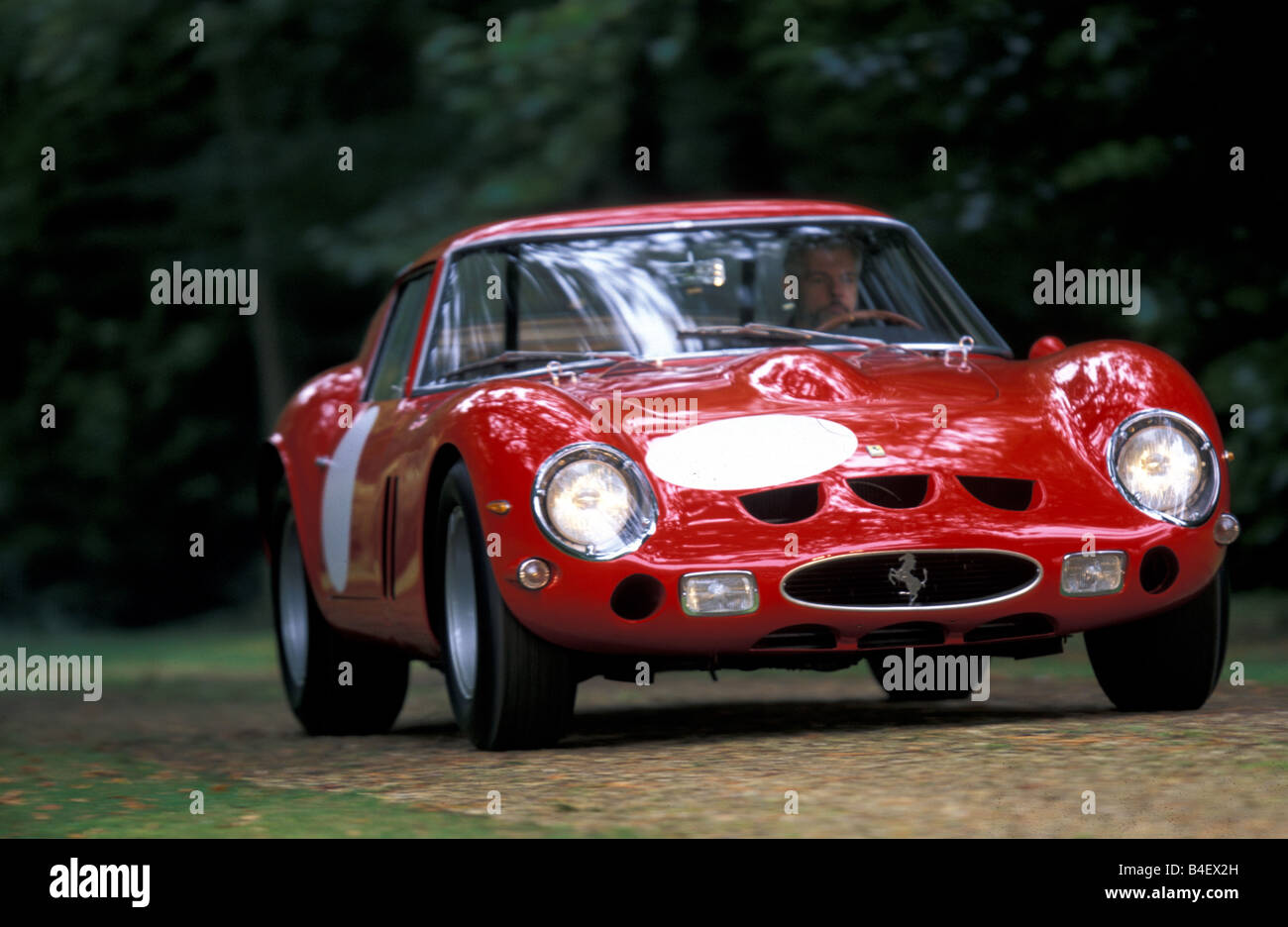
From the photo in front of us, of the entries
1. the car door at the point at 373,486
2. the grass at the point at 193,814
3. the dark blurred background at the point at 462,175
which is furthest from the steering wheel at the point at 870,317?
the dark blurred background at the point at 462,175

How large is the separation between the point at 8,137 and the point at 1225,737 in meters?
21.6

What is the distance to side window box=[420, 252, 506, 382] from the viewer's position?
306 inches

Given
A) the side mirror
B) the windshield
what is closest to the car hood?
the windshield

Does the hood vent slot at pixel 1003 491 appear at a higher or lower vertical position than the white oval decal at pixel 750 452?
lower

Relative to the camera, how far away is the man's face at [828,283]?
7.77 m

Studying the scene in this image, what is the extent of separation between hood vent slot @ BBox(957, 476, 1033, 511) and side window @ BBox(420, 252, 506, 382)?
2041mm

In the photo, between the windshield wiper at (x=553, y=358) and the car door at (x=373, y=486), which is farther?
the car door at (x=373, y=486)

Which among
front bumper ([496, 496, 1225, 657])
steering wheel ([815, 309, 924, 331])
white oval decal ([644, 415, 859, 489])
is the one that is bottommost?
front bumper ([496, 496, 1225, 657])

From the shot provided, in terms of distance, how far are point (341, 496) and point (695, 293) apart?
1488 mm

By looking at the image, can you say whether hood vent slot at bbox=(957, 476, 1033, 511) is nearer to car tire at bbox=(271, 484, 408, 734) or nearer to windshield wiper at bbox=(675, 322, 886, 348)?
windshield wiper at bbox=(675, 322, 886, 348)

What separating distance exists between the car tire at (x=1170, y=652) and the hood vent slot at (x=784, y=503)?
101 cm

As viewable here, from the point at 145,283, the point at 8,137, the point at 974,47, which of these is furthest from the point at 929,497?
the point at 145,283

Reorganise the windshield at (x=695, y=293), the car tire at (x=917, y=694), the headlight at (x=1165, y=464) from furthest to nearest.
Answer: the car tire at (x=917, y=694) < the windshield at (x=695, y=293) < the headlight at (x=1165, y=464)

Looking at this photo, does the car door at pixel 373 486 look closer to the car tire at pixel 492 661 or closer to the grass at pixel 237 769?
the grass at pixel 237 769
